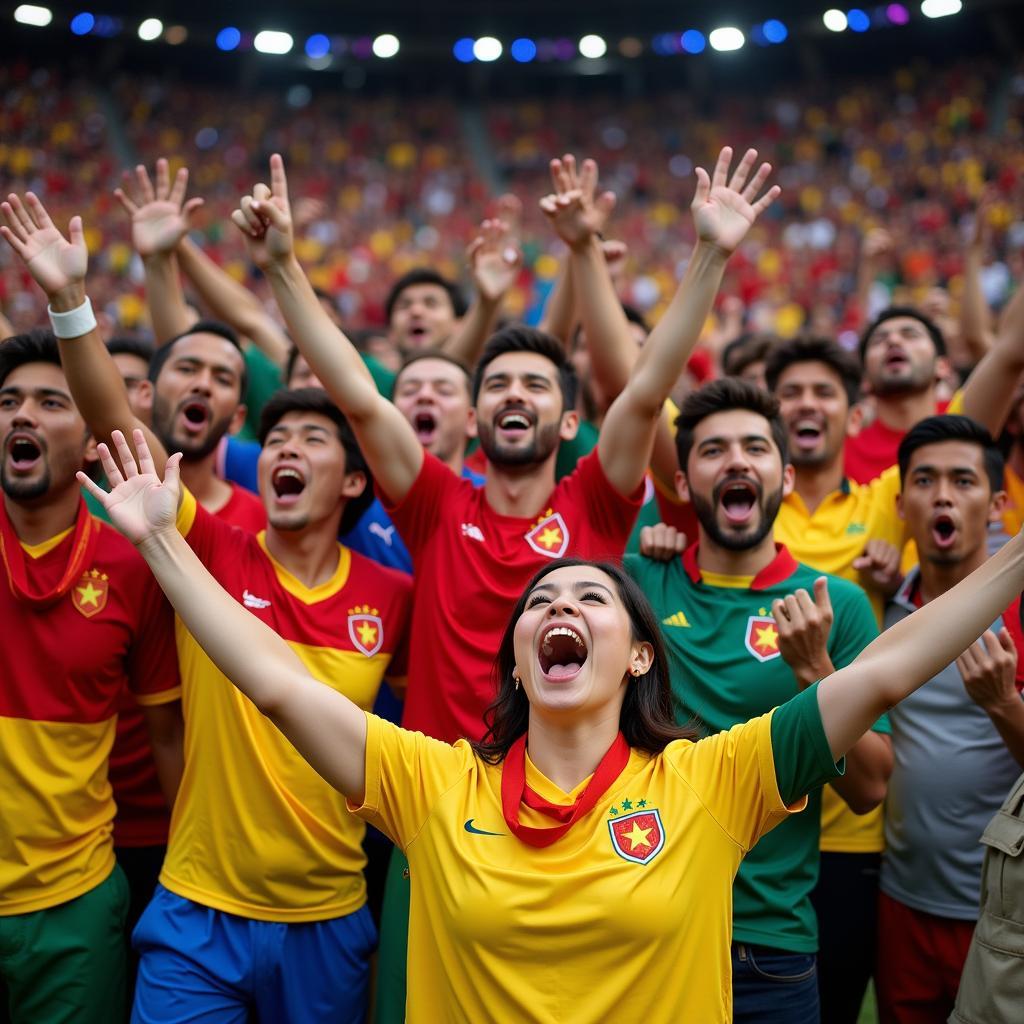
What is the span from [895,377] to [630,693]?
117 inches

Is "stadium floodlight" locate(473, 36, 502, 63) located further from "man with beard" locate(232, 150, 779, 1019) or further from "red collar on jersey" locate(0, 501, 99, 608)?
"red collar on jersey" locate(0, 501, 99, 608)

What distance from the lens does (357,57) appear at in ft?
85.2

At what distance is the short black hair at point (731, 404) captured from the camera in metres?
3.81

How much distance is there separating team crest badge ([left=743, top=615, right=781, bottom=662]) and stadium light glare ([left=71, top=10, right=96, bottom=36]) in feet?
78.9

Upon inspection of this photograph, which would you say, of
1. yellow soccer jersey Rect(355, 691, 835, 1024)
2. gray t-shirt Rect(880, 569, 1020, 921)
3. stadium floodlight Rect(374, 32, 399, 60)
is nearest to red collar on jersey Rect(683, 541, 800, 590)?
gray t-shirt Rect(880, 569, 1020, 921)

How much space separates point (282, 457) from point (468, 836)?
5.77ft

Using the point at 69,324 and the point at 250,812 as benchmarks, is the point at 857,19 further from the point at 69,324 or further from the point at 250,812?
the point at 250,812

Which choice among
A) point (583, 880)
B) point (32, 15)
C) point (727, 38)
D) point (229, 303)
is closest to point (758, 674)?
point (583, 880)

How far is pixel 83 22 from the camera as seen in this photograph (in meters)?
23.0

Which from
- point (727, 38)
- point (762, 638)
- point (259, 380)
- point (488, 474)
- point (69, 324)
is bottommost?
point (762, 638)

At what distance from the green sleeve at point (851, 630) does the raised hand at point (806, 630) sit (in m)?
0.39

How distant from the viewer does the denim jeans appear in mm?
3166

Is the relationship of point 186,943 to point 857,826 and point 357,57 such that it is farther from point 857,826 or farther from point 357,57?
point 357,57

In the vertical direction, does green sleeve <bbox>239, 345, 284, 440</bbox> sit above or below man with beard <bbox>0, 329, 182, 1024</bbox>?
above
